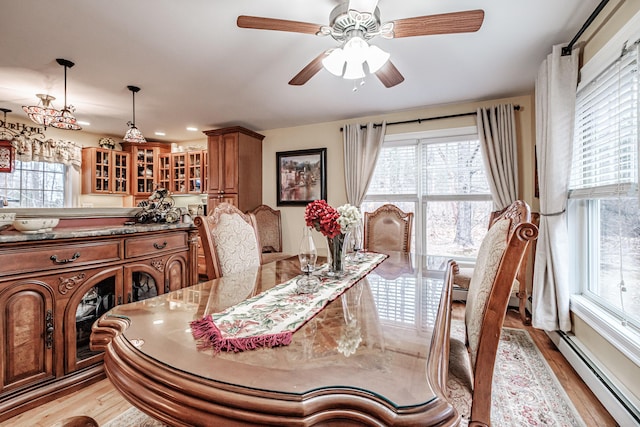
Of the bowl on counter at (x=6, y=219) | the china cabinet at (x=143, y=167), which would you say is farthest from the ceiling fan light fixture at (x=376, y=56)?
the china cabinet at (x=143, y=167)

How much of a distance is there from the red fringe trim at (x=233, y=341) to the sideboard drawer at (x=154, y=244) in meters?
1.51

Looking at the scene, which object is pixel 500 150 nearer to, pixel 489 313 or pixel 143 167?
pixel 489 313

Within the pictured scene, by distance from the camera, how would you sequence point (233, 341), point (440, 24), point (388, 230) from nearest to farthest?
1. point (233, 341)
2. point (440, 24)
3. point (388, 230)

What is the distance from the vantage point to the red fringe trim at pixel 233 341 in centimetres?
72

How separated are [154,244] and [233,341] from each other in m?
1.73

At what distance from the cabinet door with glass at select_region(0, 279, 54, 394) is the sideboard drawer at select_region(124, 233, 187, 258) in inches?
18.4

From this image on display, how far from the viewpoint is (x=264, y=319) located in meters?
0.91

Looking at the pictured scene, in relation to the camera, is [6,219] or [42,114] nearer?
[6,219]

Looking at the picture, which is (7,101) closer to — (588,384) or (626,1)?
(626,1)

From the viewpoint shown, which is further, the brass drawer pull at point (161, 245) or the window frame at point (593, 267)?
the brass drawer pull at point (161, 245)

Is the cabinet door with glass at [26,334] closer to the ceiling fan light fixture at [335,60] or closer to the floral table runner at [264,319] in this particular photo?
the floral table runner at [264,319]

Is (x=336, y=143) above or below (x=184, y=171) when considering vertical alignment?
above

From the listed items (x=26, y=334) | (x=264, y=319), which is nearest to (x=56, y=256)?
(x=26, y=334)

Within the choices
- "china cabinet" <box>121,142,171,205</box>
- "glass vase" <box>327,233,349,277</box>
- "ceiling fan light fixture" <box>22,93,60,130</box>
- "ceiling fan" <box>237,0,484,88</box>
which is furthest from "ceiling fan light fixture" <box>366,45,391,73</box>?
"china cabinet" <box>121,142,171,205</box>
